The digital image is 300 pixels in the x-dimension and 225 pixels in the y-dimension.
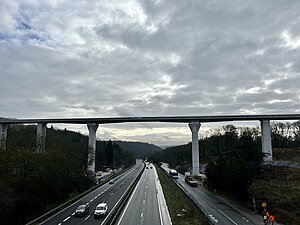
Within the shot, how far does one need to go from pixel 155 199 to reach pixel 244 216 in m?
18.1

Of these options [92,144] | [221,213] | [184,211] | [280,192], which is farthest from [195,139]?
[184,211]

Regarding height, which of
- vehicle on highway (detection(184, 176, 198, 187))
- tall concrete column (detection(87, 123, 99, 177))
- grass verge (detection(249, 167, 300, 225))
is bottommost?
vehicle on highway (detection(184, 176, 198, 187))

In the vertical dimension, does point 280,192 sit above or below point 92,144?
below

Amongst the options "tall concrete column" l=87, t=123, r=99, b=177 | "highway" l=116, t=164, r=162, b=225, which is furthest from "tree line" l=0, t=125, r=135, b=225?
"tall concrete column" l=87, t=123, r=99, b=177

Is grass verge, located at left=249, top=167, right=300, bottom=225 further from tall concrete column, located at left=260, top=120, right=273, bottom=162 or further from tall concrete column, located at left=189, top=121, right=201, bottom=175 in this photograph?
tall concrete column, located at left=189, top=121, right=201, bottom=175

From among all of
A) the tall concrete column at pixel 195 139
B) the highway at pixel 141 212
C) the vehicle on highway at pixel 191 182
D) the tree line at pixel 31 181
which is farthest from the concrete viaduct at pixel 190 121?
the highway at pixel 141 212

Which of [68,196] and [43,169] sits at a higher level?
[43,169]

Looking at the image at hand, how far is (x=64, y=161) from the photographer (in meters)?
52.9

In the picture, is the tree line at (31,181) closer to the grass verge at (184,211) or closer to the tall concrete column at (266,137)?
the grass verge at (184,211)

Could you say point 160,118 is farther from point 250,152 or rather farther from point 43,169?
point 43,169

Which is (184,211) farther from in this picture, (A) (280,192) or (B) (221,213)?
(A) (280,192)

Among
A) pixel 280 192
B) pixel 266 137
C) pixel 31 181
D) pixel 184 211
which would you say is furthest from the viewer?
pixel 266 137

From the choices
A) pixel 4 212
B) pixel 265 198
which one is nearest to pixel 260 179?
pixel 265 198

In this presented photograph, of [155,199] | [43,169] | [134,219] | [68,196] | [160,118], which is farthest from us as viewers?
[160,118]
